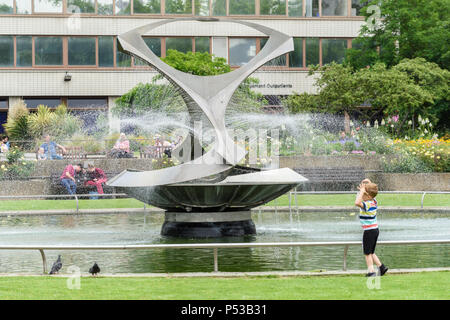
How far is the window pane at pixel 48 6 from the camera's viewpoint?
176 ft

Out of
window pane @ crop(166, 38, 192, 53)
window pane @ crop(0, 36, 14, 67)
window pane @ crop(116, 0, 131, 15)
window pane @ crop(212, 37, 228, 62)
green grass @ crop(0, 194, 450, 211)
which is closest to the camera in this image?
green grass @ crop(0, 194, 450, 211)

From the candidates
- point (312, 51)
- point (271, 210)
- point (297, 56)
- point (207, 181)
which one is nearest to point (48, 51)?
point (297, 56)

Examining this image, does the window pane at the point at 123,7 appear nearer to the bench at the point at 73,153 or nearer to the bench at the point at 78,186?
the bench at the point at 73,153

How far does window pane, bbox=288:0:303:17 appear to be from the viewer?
56306 mm

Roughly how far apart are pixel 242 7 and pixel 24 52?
13903 mm

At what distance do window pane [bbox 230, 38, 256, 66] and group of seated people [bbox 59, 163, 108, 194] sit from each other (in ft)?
97.0

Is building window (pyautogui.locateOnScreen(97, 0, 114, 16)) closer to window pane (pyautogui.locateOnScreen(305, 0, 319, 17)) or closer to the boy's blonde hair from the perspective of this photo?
window pane (pyautogui.locateOnScreen(305, 0, 319, 17))

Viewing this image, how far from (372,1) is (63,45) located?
1893 centimetres

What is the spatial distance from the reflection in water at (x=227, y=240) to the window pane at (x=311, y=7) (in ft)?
120

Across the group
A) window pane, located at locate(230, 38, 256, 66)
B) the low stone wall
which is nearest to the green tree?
window pane, located at locate(230, 38, 256, 66)

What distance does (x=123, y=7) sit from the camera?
2127 inches

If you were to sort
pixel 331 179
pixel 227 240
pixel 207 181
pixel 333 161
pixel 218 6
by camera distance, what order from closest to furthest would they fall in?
1. pixel 227 240
2. pixel 207 181
3. pixel 331 179
4. pixel 333 161
5. pixel 218 6

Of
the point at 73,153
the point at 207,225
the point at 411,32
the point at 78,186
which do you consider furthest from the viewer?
the point at 411,32

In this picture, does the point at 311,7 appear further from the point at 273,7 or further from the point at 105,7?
the point at 105,7
